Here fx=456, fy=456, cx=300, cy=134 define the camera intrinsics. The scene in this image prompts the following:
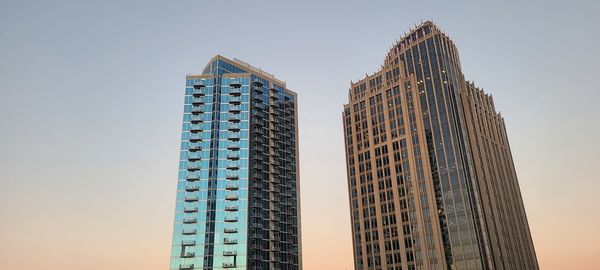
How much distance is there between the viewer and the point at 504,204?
156125 millimetres

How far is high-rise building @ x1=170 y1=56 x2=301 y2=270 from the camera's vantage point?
132 metres

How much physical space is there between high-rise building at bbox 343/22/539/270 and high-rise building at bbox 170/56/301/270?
27284 millimetres

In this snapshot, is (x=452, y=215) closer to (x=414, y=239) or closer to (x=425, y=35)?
(x=414, y=239)

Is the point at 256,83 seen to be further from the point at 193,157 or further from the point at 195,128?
the point at 193,157

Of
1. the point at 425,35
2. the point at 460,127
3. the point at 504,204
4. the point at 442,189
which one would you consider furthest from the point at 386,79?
the point at 504,204

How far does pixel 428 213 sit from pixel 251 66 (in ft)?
270

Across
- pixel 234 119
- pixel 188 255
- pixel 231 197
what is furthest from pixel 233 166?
pixel 188 255

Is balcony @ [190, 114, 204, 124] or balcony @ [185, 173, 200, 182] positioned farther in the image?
balcony @ [190, 114, 204, 124]

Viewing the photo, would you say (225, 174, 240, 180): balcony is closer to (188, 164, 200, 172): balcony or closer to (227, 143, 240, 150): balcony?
(227, 143, 240, 150): balcony

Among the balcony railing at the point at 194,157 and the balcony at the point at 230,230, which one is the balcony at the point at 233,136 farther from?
the balcony at the point at 230,230

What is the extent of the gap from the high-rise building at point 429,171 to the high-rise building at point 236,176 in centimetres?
2728

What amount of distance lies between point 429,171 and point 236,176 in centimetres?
6132

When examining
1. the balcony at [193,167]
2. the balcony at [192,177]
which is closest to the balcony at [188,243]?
the balcony at [192,177]

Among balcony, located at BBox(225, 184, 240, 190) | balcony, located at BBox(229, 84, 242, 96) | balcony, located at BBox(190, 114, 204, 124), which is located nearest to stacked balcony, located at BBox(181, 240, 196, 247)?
balcony, located at BBox(225, 184, 240, 190)
